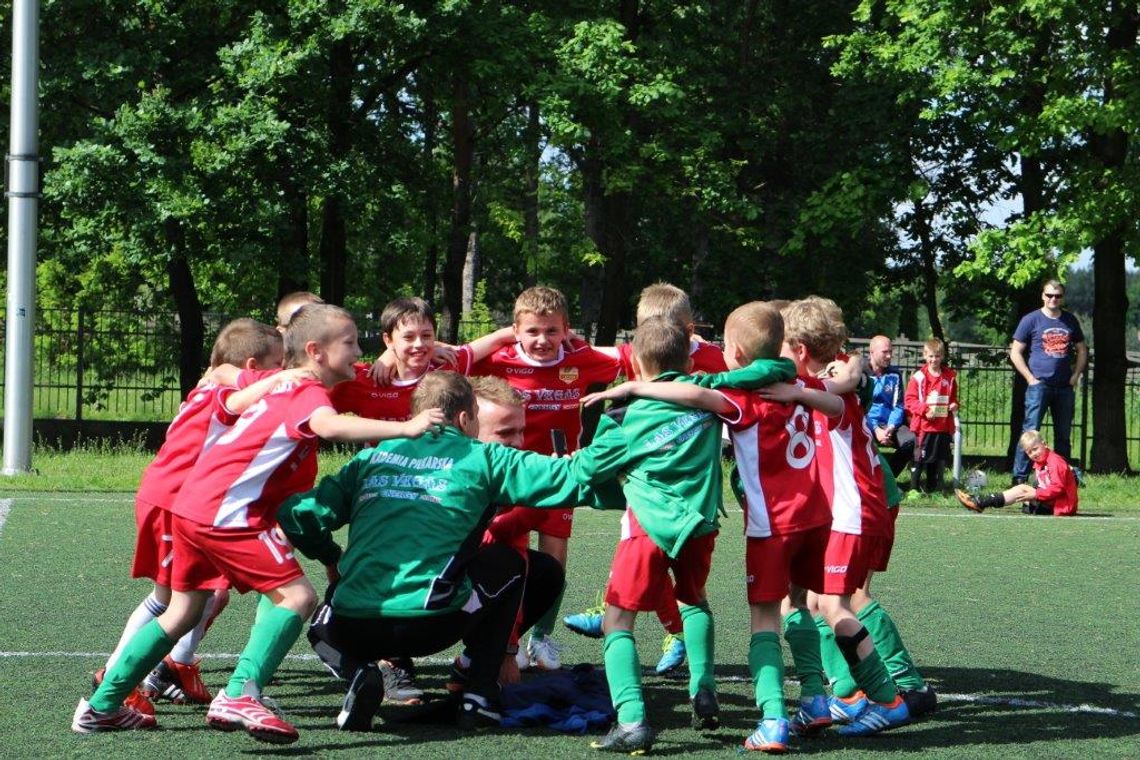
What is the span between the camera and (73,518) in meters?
12.3

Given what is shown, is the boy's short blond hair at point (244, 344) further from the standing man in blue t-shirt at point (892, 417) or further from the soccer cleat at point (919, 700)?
the standing man in blue t-shirt at point (892, 417)

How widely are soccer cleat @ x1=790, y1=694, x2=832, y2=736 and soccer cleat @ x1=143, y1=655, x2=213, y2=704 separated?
7.75 ft

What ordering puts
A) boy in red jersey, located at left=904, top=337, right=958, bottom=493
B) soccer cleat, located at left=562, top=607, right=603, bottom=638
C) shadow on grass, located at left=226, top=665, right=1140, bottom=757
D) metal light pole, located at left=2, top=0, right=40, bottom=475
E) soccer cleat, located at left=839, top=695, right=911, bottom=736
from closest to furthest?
1. shadow on grass, located at left=226, top=665, right=1140, bottom=757
2. soccer cleat, located at left=839, top=695, right=911, bottom=736
3. soccer cleat, located at left=562, top=607, right=603, bottom=638
4. metal light pole, located at left=2, top=0, right=40, bottom=475
5. boy in red jersey, located at left=904, top=337, right=958, bottom=493

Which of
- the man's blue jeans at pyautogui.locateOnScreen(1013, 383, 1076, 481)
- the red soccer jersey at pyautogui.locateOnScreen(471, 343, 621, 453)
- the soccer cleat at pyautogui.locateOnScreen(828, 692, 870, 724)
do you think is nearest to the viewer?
the soccer cleat at pyautogui.locateOnScreen(828, 692, 870, 724)

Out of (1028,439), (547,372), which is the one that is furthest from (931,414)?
(547,372)

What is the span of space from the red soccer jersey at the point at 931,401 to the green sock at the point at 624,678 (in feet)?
38.9

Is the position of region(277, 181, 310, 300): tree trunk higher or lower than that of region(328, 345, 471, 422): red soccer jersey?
higher

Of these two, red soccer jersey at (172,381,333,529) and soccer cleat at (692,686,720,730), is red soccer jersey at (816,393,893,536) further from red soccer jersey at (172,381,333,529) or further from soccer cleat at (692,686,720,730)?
red soccer jersey at (172,381,333,529)

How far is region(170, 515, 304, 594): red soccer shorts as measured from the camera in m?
5.53

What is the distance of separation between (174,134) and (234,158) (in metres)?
0.94

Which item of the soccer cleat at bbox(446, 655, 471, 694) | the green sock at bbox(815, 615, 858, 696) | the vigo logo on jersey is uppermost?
the vigo logo on jersey

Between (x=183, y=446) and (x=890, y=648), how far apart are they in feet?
9.83

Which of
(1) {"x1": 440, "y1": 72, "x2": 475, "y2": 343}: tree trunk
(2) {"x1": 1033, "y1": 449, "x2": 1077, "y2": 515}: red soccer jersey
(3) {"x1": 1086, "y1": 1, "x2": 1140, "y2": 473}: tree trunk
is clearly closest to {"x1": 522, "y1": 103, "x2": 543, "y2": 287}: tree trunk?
(1) {"x1": 440, "y1": 72, "x2": 475, "y2": 343}: tree trunk

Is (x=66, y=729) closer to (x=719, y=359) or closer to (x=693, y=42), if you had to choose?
(x=719, y=359)
